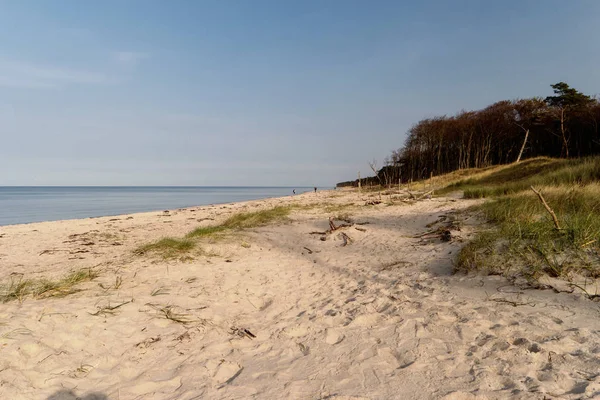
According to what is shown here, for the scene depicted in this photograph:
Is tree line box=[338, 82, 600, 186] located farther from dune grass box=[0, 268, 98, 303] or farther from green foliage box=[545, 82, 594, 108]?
dune grass box=[0, 268, 98, 303]

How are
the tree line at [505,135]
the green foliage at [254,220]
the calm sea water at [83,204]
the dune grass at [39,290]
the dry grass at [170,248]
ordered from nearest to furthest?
the dune grass at [39,290], the dry grass at [170,248], the green foliage at [254,220], the calm sea water at [83,204], the tree line at [505,135]

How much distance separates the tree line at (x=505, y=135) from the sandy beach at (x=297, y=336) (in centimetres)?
2493

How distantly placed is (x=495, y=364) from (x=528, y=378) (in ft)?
0.85

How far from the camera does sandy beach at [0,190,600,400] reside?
2.57 metres

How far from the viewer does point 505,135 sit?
36312 millimetres

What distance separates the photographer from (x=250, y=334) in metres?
3.69

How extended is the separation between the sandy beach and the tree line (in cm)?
2493

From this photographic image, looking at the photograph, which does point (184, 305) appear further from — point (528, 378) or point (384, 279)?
point (528, 378)

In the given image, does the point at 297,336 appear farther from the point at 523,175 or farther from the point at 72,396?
the point at 523,175

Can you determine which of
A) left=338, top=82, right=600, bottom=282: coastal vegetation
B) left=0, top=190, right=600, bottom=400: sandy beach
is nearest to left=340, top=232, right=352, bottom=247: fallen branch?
left=0, top=190, right=600, bottom=400: sandy beach

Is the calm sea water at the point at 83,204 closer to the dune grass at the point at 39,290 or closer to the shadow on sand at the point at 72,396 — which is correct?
the dune grass at the point at 39,290

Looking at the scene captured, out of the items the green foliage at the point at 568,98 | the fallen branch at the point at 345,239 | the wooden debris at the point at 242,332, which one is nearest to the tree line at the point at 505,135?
the green foliage at the point at 568,98

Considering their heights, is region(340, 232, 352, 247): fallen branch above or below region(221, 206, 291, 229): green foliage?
below

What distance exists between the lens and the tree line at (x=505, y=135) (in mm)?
30562
